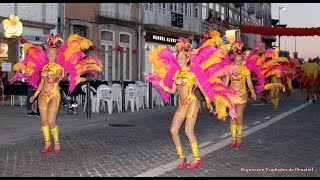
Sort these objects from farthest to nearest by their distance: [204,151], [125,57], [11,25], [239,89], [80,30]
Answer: [125,57], [80,30], [11,25], [239,89], [204,151]

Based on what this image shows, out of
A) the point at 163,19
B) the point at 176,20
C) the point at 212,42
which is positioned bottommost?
the point at 212,42

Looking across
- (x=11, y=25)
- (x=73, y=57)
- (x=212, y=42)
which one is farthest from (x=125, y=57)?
(x=212, y=42)

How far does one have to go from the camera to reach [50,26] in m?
21.2

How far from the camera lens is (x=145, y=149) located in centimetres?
812

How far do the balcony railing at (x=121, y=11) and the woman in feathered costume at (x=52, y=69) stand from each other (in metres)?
16.2

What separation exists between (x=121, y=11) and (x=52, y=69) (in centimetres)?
1872

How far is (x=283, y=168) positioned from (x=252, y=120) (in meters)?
6.81

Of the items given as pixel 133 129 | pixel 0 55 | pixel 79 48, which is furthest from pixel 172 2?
pixel 79 48

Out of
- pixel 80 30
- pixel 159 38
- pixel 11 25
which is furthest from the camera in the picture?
pixel 159 38

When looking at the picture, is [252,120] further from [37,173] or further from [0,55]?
[0,55]

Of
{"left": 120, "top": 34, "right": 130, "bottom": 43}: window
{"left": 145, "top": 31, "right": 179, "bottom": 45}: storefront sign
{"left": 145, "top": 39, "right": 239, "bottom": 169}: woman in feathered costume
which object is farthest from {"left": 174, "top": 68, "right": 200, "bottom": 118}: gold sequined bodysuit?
{"left": 145, "top": 31, "right": 179, "bottom": 45}: storefront sign

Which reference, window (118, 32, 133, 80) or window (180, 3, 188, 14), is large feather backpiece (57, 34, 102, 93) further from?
window (180, 3, 188, 14)

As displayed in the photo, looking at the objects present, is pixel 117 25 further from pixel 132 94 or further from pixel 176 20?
pixel 132 94

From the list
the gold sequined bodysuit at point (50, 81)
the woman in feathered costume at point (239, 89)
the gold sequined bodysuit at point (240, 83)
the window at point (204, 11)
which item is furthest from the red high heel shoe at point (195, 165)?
the window at point (204, 11)
